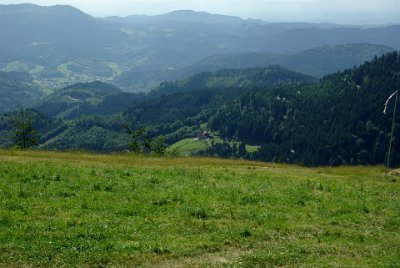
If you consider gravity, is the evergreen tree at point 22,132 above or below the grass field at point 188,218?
below

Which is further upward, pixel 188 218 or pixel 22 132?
pixel 188 218

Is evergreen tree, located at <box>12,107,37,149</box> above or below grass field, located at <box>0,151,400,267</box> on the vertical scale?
below

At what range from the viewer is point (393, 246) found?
63.0 ft

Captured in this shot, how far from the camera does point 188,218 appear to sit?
21.3 meters

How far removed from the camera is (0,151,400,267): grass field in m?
17.0

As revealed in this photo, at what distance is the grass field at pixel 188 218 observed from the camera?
1700cm

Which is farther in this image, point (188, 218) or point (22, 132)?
point (22, 132)

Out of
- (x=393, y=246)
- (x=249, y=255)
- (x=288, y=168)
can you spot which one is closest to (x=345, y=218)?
(x=393, y=246)

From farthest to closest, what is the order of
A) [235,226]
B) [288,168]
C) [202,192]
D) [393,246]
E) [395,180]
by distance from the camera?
1. [288,168]
2. [395,180]
3. [202,192]
4. [235,226]
5. [393,246]

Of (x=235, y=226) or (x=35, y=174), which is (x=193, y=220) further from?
(x=35, y=174)

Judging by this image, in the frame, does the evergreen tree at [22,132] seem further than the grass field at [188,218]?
Yes

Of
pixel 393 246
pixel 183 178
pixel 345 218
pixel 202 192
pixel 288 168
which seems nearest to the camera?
pixel 393 246

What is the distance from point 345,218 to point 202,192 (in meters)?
8.42

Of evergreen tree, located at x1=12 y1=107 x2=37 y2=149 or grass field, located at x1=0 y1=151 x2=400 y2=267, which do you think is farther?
evergreen tree, located at x1=12 y1=107 x2=37 y2=149
